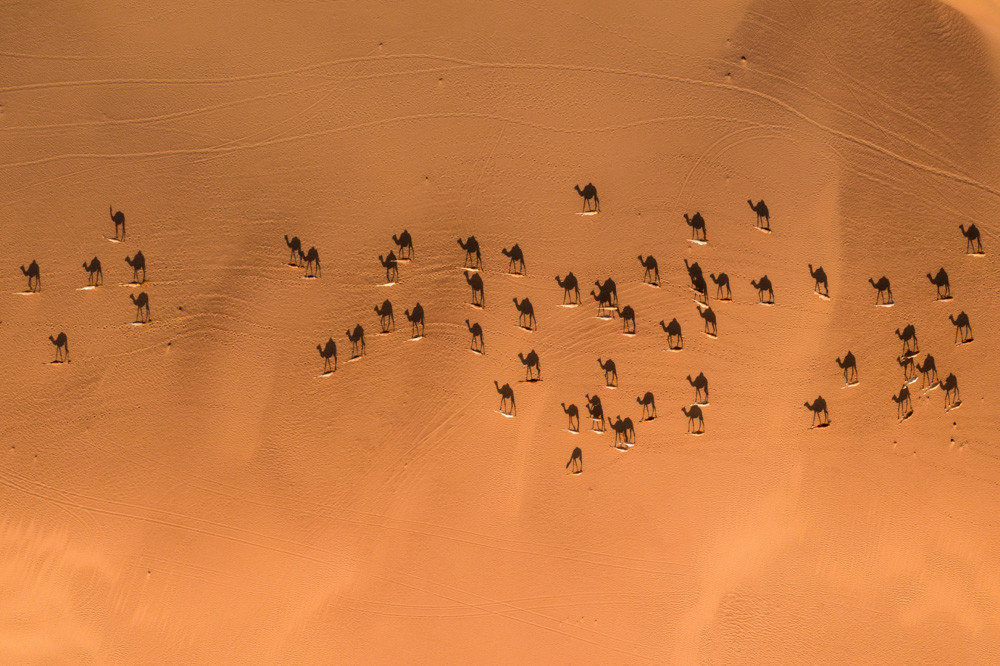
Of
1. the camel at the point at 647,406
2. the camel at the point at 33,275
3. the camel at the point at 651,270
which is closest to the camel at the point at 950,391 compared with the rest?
the camel at the point at 647,406

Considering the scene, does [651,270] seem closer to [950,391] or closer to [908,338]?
[908,338]

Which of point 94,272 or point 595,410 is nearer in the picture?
point 94,272

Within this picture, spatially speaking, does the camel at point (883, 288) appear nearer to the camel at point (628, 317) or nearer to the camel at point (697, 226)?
the camel at point (697, 226)

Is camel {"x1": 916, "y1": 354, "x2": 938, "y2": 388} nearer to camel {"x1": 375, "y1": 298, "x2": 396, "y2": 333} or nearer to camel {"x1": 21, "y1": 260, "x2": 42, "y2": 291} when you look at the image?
Result: camel {"x1": 375, "y1": 298, "x2": 396, "y2": 333}

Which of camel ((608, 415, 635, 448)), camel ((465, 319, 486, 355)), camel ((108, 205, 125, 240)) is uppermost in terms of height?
camel ((108, 205, 125, 240))

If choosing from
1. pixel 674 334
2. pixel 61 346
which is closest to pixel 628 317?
pixel 674 334

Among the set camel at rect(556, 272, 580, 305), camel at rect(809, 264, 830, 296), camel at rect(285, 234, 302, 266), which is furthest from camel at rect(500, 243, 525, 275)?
camel at rect(809, 264, 830, 296)
